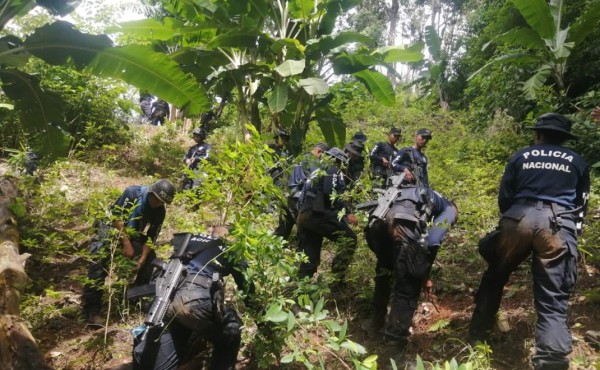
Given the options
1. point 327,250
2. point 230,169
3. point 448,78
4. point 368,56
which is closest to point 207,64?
point 368,56

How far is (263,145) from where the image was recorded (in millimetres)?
3342

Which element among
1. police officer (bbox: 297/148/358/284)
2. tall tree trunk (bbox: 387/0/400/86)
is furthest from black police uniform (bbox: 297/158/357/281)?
tall tree trunk (bbox: 387/0/400/86)

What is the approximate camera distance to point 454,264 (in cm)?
485

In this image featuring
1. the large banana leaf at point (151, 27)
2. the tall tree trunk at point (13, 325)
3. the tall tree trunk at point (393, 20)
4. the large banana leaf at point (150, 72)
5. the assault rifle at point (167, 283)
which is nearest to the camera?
the assault rifle at point (167, 283)

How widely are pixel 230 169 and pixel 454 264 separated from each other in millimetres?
3009

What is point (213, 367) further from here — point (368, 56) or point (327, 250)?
point (368, 56)

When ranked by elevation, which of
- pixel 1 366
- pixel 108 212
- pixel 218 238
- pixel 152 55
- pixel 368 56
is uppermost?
pixel 368 56

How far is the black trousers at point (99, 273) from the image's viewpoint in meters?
4.10

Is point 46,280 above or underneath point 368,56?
underneath

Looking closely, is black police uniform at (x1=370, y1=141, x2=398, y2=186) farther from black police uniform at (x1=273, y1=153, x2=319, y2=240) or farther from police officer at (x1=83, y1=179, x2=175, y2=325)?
police officer at (x1=83, y1=179, x2=175, y2=325)

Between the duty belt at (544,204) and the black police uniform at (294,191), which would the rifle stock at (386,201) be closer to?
the duty belt at (544,204)

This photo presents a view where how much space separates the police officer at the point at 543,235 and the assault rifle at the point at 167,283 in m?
2.42

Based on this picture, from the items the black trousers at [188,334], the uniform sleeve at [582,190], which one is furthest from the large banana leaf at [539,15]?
the black trousers at [188,334]

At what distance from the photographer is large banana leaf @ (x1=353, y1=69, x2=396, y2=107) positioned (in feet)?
22.7
